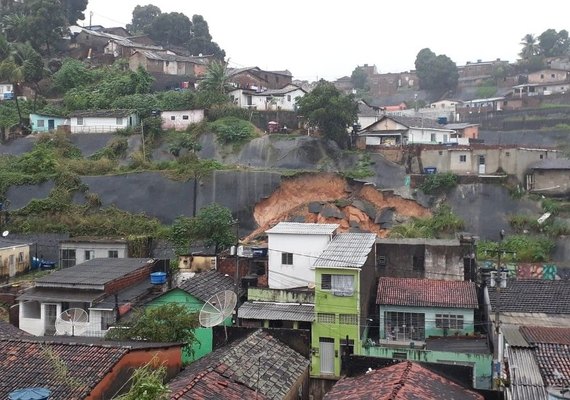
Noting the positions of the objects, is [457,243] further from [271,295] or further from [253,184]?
[253,184]

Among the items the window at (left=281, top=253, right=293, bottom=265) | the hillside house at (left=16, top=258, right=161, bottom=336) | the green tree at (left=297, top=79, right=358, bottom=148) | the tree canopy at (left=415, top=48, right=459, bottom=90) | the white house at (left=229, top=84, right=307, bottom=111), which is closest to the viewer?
the hillside house at (left=16, top=258, right=161, bottom=336)

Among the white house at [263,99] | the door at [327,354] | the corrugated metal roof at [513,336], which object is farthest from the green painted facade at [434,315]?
the white house at [263,99]

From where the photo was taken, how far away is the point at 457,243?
27.9 metres

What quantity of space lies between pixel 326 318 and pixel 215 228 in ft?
41.9

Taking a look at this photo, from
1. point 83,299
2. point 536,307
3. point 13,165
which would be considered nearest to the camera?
point 536,307

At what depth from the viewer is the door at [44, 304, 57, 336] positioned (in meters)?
24.5

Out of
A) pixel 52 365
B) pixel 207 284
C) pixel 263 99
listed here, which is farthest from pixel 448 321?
pixel 263 99

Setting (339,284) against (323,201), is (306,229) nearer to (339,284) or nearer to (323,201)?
(339,284)

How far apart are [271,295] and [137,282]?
6.40 meters

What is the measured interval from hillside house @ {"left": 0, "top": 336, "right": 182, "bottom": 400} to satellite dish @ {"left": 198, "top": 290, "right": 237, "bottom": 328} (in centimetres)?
260

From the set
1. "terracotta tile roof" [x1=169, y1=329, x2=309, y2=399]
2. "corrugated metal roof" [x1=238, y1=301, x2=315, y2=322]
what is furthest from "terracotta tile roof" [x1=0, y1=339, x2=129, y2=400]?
"corrugated metal roof" [x1=238, y1=301, x2=315, y2=322]

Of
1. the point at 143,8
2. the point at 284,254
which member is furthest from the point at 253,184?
the point at 143,8

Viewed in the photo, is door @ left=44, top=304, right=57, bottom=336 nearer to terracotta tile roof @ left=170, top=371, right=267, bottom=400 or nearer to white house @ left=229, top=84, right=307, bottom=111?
terracotta tile roof @ left=170, top=371, right=267, bottom=400

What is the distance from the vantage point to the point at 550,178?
120 ft
